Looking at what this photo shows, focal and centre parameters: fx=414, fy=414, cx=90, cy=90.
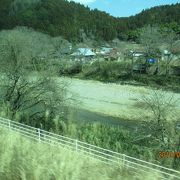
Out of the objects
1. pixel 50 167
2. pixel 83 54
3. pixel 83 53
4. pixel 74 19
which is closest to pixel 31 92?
pixel 50 167

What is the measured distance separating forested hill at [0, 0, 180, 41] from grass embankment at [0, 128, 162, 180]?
103169mm

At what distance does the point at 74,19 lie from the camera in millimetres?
130000

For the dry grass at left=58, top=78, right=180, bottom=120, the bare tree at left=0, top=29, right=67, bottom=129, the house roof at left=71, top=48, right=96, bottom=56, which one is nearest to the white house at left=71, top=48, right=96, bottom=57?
the house roof at left=71, top=48, right=96, bottom=56

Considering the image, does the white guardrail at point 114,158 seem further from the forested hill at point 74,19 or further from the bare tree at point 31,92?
the forested hill at point 74,19

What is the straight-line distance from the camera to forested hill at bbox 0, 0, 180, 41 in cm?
11688

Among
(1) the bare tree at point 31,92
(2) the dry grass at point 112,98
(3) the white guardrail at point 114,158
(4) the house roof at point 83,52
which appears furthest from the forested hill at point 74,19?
(3) the white guardrail at point 114,158

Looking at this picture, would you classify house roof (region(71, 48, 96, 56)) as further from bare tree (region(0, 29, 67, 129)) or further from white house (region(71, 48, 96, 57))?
bare tree (region(0, 29, 67, 129))

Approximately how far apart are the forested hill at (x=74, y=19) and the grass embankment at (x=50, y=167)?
10317 cm

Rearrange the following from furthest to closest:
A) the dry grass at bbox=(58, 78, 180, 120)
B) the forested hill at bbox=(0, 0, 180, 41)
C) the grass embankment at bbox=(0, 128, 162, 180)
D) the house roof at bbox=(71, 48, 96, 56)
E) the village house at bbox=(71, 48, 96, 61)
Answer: the forested hill at bbox=(0, 0, 180, 41)
the house roof at bbox=(71, 48, 96, 56)
the village house at bbox=(71, 48, 96, 61)
the dry grass at bbox=(58, 78, 180, 120)
the grass embankment at bbox=(0, 128, 162, 180)

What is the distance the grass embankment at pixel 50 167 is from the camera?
11.6 ft

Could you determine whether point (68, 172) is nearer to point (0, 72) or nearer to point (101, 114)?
point (0, 72)

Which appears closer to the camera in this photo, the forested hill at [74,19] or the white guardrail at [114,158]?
the white guardrail at [114,158]

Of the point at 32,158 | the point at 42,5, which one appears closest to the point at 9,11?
the point at 42,5

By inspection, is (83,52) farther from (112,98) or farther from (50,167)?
(50,167)
